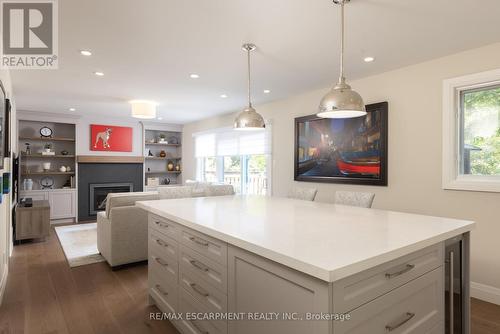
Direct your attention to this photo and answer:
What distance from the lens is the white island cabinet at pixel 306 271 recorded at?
3.54ft

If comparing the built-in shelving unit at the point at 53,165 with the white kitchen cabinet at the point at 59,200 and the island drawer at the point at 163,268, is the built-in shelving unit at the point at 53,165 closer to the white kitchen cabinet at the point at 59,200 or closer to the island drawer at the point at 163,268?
the white kitchen cabinet at the point at 59,200

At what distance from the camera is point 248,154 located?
5.61 m

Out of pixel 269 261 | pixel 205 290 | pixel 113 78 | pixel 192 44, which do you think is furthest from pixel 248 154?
pixel 269 261

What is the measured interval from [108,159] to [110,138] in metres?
0.55

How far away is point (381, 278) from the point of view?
1.21 metres

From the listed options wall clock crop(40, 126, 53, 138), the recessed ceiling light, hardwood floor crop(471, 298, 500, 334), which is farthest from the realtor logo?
hardwood floor crop(471, 298, 500, 334)

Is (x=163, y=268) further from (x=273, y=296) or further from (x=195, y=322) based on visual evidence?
(x=273, y=296)

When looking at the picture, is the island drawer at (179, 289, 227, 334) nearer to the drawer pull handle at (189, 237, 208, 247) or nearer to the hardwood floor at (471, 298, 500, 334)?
the drawer pull handle at (189, 237, 208, 247)

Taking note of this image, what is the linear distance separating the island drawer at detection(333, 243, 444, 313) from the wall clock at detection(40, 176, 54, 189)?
7.18 meters

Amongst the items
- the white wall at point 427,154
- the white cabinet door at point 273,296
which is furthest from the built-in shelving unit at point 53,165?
the white cabinet door at point 273,296

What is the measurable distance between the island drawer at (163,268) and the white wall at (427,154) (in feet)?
8.54

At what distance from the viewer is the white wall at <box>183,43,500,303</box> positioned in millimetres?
2666

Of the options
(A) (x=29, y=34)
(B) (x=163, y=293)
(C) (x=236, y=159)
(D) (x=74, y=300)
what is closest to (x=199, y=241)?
(B) (x=163, y=293)

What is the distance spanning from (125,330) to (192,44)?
2.50 metres
